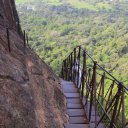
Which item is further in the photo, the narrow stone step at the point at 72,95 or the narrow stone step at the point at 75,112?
the narrow stone step at the point at 72,95

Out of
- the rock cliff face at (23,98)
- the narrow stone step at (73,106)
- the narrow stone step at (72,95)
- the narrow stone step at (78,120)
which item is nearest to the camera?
the rock cliff face at (23,98)

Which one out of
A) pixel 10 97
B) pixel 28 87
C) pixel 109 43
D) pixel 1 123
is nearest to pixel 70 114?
pixel 28 87

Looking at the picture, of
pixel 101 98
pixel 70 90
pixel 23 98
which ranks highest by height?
pixel 23 98

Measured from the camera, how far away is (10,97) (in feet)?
13.4

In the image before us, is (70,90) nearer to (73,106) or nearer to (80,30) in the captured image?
(73,106)

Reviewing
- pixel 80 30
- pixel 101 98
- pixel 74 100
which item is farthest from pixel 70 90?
pixel 80 30

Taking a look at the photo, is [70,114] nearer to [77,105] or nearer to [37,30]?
[77,105]

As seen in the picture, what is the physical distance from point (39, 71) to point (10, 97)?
9.28ft

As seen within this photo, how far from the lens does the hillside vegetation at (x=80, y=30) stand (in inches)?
2222

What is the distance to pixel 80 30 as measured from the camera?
8850 centimetres

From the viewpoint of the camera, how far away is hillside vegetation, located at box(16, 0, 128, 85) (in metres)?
56.4

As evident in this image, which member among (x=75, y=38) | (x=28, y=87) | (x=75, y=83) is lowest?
(x=75, y=38)

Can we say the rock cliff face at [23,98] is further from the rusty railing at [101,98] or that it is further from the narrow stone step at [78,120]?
the rusty railing at [101,98]

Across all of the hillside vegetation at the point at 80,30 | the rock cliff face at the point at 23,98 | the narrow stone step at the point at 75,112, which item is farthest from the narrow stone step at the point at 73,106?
the hillside vegetation at the point at 80,30
